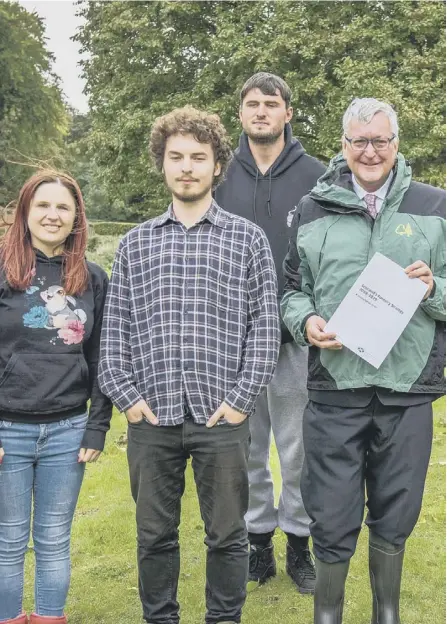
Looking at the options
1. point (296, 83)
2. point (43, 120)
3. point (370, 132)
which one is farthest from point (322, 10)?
point (370, 132)

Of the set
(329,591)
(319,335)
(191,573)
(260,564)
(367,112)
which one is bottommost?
(191,573)

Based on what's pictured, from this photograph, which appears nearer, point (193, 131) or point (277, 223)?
point (193, 131)

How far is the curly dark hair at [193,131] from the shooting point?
335 cm

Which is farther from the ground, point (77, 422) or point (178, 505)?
point (77, 422)

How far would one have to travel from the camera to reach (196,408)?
10.7ft

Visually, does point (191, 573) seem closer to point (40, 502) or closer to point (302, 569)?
point (302, 569)

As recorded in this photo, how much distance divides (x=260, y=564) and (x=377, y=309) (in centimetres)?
196

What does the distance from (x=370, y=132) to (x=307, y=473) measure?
5.08 feet

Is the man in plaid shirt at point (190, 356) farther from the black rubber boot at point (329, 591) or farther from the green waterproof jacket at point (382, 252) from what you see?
the black rubber boot at point (329, 591)

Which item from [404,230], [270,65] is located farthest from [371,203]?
[270,65]

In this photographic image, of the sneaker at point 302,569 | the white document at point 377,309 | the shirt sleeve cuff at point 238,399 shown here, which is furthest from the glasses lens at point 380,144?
the sneaker at point 302,569

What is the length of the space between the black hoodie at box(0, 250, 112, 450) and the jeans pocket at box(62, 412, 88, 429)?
0.02 meters

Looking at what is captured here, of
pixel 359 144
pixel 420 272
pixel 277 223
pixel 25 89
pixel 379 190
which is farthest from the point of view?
pixel 25 89

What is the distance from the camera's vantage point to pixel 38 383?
329 centimetres
